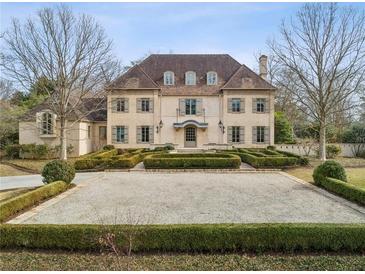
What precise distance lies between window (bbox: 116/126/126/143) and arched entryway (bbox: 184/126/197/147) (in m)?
6.11

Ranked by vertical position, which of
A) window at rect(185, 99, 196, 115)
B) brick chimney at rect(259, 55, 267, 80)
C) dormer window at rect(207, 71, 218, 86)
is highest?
brick chimney at rect(259, 55, 267, 80)

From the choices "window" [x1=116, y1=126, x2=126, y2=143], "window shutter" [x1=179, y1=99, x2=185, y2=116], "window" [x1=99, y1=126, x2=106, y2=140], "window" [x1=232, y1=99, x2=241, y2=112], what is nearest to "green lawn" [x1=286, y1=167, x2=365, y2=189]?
"window" [x1=232, y1=99, x2=241, y2=112]

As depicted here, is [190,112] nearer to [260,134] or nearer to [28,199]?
[260,134]

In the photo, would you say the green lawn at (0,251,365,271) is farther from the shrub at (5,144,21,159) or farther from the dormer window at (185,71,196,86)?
the dormer window at (185,71,196,86)

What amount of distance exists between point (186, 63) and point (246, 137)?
33.1 ft

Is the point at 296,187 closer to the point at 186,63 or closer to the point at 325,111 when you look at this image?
the point at 325,111

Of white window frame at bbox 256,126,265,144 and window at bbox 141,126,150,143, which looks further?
window at bbox 141,126,150,143

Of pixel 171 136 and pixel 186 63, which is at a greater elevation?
pixel 186 63

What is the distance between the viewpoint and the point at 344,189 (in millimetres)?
10047

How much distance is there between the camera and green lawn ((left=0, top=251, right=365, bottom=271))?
196 inches

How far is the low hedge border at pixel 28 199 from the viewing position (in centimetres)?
759

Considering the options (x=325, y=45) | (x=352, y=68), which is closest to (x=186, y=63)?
(x=325, y=45)

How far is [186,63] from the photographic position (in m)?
28.8

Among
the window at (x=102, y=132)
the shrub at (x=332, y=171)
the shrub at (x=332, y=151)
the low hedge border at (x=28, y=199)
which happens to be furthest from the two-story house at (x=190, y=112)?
the low hedge border at (x=28, y=199)
